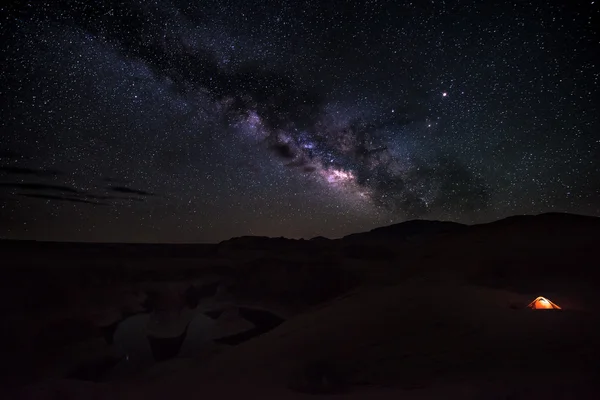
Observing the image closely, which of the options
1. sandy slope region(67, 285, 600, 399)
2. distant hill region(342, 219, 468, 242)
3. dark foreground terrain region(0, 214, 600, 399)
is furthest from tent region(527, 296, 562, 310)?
distant hill region(342, 219, 468, 242)

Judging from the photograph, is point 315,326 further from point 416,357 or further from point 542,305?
point 542,305

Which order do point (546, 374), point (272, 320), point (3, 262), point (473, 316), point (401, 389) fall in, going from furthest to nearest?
point (3, 262)
point (272, 320)
point (473, 316)
point (401, 389)
point (546, 374)

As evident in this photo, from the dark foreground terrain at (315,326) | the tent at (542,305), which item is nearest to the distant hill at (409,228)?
the dark foreground terrain at (315,326)

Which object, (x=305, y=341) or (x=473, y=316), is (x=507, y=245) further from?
(x=305, y=341)

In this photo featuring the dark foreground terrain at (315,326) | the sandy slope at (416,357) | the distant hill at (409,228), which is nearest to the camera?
the sandy slope at (416,357)

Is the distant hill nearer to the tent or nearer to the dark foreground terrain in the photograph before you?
the dark foreground terrain

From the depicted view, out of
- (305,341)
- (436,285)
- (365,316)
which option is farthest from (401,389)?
(436,285)

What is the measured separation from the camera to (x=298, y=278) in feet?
84.9

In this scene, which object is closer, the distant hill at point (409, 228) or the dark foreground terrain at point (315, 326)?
the dark foreground terrain at point (315, 326)

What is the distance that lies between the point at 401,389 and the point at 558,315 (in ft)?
22.0

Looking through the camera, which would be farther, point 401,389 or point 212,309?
point 212,309

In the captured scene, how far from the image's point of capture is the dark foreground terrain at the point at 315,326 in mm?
7723

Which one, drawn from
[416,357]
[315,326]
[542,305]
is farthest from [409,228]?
[416,357]

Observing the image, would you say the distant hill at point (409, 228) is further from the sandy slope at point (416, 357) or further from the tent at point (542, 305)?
the sandy slope at point (416, 357)
